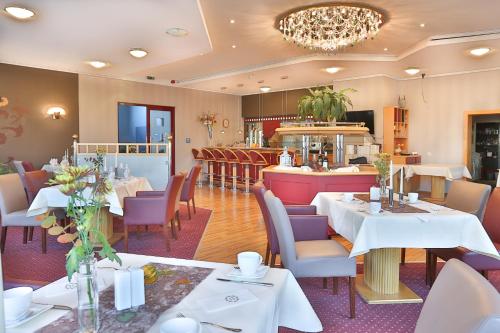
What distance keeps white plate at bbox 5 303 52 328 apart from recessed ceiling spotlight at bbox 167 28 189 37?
518cm

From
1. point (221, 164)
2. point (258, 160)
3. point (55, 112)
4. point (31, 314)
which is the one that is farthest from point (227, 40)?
point (31, 314)

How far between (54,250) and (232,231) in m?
2.56

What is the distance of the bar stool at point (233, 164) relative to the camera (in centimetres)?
1080

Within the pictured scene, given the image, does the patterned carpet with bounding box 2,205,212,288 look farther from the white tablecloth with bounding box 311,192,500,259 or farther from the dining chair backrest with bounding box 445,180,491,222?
the dining chair backrest with bounding box 445,180,491,222

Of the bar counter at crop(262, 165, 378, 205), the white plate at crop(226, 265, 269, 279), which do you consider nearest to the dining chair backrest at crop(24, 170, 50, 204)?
the bar counter at crop(262, 165, 378, 205)

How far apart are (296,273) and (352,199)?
1273 mm

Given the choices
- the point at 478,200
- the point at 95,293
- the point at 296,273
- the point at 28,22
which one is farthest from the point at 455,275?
the point at 28,22

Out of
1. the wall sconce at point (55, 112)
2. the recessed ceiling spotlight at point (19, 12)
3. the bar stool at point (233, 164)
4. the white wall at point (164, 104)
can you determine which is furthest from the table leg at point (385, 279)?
the white wall at point (164, 104)

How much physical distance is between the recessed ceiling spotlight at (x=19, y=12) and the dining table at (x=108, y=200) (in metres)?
2.30

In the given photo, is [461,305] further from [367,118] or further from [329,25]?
[367,118]

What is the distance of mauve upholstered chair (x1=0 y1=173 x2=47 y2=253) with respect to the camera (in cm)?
482

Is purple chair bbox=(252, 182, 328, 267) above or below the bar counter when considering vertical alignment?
below

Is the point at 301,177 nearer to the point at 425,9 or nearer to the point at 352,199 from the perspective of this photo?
the point at 352,199

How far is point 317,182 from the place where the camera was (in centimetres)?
549
